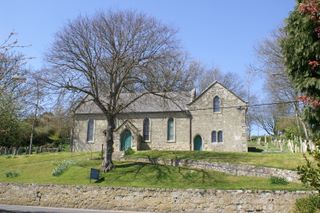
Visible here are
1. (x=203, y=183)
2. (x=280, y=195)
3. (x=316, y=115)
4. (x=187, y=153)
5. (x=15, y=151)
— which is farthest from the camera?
(x=15, y=151)

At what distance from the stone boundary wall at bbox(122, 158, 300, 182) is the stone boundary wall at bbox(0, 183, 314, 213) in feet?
17.8

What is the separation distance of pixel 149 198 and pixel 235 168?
29.3 ft

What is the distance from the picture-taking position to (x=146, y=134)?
45719mm

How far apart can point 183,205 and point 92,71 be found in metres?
13.9

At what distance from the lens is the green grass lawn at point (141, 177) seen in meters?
26.1

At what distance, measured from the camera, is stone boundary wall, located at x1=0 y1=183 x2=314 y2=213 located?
21234 millimetres

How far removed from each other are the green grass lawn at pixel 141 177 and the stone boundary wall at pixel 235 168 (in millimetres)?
678

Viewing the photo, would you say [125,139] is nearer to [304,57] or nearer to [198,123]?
[198,123]

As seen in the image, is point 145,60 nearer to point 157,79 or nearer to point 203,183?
point 157,79

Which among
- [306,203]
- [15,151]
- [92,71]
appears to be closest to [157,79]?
[92,71]

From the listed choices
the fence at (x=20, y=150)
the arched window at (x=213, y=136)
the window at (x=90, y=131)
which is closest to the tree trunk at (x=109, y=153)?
the arched window at (x=213, y=136)

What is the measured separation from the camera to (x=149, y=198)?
23.1 m

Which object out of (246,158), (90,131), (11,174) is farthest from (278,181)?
(90,131)

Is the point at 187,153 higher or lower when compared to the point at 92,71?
lower
